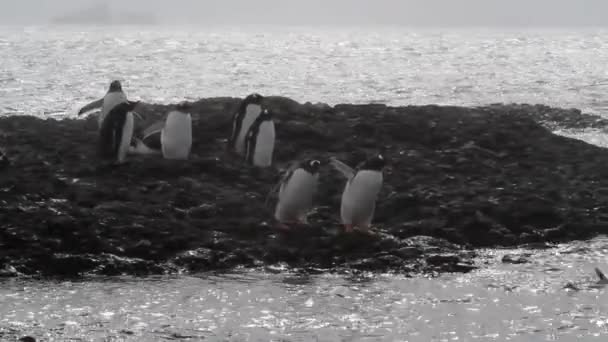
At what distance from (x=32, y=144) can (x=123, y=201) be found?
3.23m

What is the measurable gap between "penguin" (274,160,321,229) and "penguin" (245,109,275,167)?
2.30 m

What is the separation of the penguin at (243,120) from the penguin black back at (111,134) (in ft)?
5.20

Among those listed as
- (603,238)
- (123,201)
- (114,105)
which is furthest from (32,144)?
(603,238)

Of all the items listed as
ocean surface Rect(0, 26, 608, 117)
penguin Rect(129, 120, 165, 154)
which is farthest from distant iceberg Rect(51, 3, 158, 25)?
penguin Rect(129, 120, 165, 154)

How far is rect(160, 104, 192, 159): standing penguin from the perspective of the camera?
12.4 m

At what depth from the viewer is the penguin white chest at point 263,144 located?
1241 centimetres

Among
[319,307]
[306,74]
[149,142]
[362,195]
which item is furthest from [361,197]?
[306,74]

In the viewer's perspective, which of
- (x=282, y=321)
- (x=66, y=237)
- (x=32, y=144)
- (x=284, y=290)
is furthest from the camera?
(x=32, y=144)

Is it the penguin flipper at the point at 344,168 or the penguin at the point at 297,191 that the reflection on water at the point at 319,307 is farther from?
the penguin flipper at the point at 344,168

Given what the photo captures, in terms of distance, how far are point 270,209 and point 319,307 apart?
8.67ft

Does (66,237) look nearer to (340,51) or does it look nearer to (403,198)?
(403,198)

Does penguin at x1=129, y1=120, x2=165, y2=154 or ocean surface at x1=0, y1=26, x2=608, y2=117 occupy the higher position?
penguin at x1=129, y1=120, x2=165, y2=154

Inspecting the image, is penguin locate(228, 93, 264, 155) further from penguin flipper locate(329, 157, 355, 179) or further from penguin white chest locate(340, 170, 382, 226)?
penguin white chest locate(340, 170, 382, 226)

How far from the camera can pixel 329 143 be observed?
1373 cm
